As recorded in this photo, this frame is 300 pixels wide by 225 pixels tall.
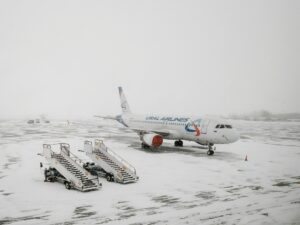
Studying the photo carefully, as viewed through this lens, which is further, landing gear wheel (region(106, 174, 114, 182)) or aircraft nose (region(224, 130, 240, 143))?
aircraft nose (region(224, 130, 240, 143))

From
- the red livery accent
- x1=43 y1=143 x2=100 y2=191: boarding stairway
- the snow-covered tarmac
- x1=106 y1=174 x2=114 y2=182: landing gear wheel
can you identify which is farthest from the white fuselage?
x1=43 y1=143 x2=100 y2=191: boarding stairway

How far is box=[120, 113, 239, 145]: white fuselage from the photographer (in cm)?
3089

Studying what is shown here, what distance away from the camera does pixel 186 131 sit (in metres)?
34.6

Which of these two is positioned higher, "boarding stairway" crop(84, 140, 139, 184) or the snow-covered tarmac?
"boarding stairway" crop(84, 140, 139, 184)

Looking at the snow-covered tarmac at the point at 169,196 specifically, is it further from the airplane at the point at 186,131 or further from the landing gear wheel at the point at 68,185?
the airplane at the point at 186,131

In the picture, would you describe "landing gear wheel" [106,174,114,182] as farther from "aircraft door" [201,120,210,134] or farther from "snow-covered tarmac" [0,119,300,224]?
"aircraft door" [201,120,210,134]

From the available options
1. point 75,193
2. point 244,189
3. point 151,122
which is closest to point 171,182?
point 244,189

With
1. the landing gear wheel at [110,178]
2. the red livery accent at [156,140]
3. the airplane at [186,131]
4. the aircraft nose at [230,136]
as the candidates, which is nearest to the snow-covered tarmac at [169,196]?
the landing gear wheel at [110,178]

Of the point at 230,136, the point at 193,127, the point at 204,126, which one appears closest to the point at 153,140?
the point at 193,127

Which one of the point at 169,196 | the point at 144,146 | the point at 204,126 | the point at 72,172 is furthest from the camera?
the point at 144,146

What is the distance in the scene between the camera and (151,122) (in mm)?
40688

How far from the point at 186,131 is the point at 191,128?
2.95ft

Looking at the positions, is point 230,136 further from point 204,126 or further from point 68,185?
point 68,185

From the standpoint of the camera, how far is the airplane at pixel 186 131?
31.0 metres
